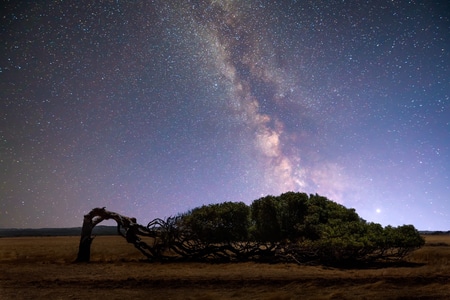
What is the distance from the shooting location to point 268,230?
81.8 ft

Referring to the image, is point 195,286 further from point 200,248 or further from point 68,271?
point 200,248

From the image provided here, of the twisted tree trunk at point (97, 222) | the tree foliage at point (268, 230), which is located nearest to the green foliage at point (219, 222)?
the tree foliage at point (268, 230)

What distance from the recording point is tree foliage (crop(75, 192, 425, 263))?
22.2 m

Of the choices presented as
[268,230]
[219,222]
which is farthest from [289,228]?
[219,222]

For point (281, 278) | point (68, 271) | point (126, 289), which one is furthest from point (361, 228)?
point (68, 271)

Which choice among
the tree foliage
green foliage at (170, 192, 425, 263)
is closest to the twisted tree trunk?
the tree foliage

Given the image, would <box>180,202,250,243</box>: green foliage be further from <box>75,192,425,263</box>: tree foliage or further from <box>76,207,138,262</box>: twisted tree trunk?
<box>76,207,138,262</box>: twisted tree trunk

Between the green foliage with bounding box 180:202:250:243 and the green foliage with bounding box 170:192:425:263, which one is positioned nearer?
the green foliage with bounding box 170:192:425:263

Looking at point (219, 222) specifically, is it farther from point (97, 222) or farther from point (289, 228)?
point (97, 222)

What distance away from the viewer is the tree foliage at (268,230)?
72.7 feet

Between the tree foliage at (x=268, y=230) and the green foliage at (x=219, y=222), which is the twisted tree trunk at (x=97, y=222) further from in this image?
the green foliage at (x=219, y=222)

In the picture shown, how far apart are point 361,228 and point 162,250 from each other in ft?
41.5

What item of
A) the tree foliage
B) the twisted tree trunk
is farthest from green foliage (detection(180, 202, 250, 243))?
the twisted tree trunk

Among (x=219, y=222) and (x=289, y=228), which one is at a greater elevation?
(x=219, y=222)
